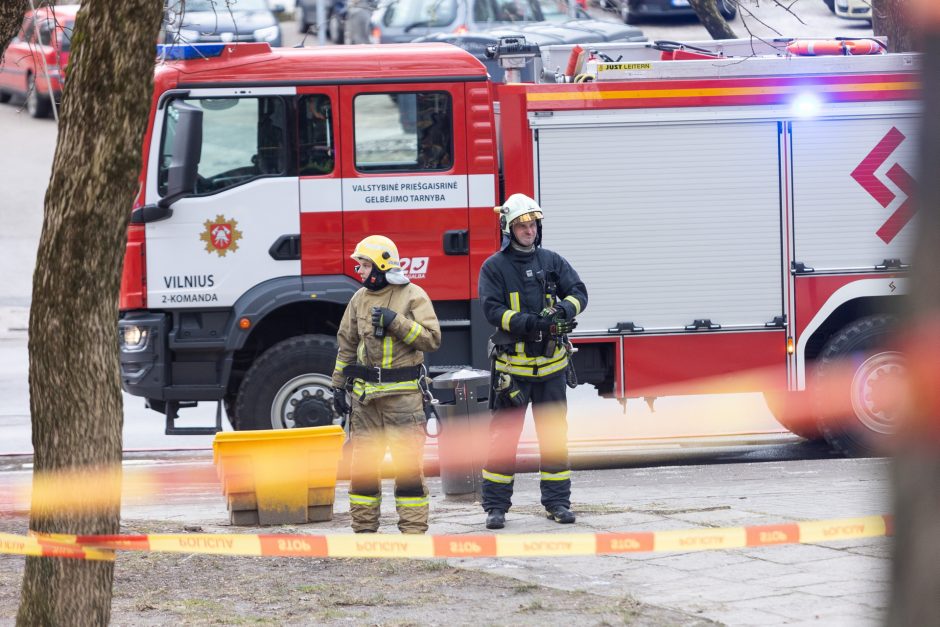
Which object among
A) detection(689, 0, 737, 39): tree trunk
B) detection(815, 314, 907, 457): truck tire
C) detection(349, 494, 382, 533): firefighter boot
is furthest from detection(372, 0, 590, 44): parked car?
detection(349, 494, 382, 533): firefighter boot

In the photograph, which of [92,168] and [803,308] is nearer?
[92,168]

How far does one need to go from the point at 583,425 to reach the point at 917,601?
990cm

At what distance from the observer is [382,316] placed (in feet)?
25.4

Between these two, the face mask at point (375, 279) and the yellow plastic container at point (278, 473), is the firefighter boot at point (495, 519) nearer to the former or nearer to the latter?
the yellow plastic container at point (278, 473)

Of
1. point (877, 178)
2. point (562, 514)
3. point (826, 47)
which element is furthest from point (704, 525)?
point (826, 47)

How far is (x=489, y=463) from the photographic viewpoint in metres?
8.00

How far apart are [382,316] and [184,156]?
2638 mm

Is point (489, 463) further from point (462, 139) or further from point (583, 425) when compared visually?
point (583, 425)

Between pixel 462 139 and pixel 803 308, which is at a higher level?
pixel 462 139

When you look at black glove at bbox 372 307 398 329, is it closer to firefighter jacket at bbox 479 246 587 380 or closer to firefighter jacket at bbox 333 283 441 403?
firefighter jacket at bbox 333 283 441 403

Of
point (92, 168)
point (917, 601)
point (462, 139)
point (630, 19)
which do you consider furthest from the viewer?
point (630, 19)

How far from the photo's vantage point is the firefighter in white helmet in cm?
795

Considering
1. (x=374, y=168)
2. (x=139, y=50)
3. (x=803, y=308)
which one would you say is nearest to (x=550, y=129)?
(x=374, y=168)

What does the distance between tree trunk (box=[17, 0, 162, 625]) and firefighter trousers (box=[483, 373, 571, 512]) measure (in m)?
3.00
